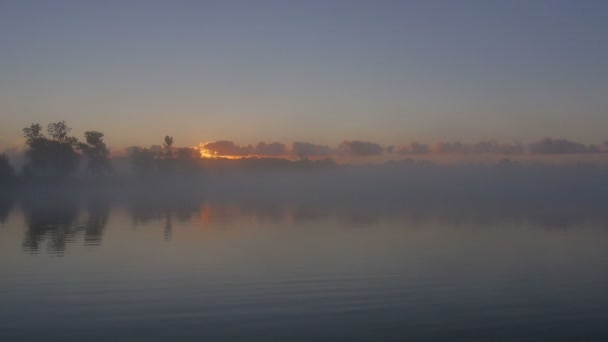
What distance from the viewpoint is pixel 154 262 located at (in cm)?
2522

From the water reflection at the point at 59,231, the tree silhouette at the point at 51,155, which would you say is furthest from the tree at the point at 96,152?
the water reflection at the point at 59,231

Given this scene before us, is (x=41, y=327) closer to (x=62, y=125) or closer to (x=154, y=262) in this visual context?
(x=154, y=262)

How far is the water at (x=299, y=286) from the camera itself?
14625mm

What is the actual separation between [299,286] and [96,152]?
91.5 metres

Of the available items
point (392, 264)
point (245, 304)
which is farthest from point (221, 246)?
point (245, 304)

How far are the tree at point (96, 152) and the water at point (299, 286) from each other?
218 ft

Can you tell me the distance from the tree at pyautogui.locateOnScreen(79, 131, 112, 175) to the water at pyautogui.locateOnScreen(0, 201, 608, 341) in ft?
218

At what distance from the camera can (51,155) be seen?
9606 centimetres

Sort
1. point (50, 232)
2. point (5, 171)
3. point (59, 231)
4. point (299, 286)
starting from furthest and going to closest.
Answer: point (5, 171) → point (59, 231) → point (50, 232) → point (299, 286)

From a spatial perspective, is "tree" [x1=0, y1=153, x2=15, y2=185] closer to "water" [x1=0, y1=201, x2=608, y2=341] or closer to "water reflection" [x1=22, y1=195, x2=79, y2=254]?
"water reflection" [x1=22, y1=195, x2=79, y2=254]

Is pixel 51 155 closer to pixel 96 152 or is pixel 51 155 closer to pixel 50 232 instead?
pixel 96 152

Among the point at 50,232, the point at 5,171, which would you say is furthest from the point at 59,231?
the point at 5,171

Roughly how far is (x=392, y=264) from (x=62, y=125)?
8775 centimetres

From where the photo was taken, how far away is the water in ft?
48.0
